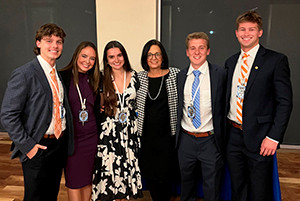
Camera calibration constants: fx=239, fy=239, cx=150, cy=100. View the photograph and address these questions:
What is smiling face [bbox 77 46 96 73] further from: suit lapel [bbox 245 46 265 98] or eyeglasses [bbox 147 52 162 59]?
suit lapel [bbox 245 46 265 98]

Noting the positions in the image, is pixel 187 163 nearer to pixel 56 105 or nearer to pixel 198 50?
pixel 198 50

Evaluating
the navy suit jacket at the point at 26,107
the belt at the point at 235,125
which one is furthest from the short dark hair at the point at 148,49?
the navy suit jacket at the point at 26,107

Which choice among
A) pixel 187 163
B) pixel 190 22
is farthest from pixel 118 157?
pixel 190 22

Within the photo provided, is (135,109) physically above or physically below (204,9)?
below

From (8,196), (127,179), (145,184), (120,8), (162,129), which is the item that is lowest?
(8,196)

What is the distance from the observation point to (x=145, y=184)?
2705 millimetres

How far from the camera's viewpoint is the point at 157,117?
2287 mm

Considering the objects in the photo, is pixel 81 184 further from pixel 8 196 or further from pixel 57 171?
pixel 8 196

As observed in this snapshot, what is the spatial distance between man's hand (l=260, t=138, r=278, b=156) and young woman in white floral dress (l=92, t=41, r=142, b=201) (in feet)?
3.75

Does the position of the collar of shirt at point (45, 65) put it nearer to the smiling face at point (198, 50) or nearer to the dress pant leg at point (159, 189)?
the smiling face at point (198, 50)

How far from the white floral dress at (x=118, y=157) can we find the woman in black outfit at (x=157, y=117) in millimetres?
78

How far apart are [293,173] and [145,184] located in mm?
2109

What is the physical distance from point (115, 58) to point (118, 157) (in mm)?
945

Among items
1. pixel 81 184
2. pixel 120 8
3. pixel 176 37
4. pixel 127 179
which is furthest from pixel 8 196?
pixel 176 37
